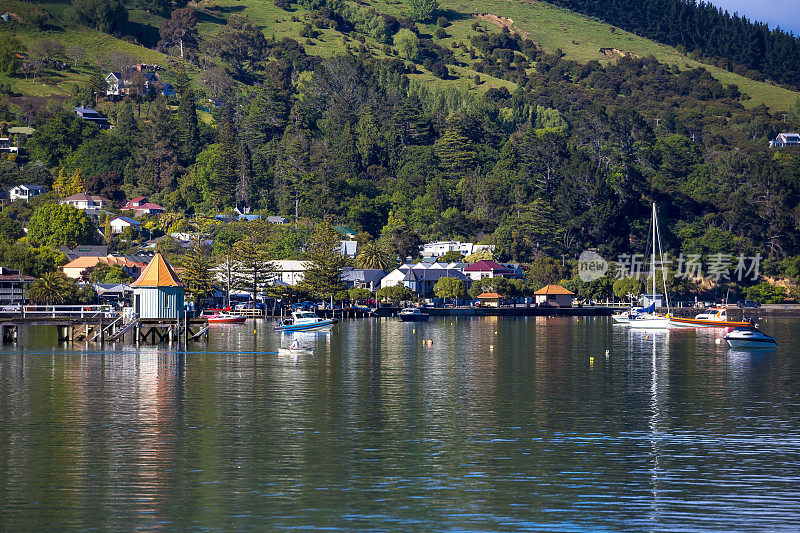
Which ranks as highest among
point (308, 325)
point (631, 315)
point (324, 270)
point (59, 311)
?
point (324, 270)

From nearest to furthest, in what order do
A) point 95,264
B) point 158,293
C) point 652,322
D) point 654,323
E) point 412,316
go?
point 158,293 → point 654,323 → point 652,322 → point 412,316 → point 95,264

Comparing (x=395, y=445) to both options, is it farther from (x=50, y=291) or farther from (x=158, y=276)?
(x=50, y=291)

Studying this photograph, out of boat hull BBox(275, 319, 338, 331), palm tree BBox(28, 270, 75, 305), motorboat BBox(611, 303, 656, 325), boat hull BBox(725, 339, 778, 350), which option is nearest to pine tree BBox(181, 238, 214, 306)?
palm tree BBox(28, 270, 75, 305)

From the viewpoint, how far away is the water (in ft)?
106

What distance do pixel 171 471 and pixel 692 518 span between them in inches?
725

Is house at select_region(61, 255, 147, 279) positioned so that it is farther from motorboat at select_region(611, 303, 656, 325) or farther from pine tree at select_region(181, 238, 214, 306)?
motorboat at select_region(611, 303, 656, 325)

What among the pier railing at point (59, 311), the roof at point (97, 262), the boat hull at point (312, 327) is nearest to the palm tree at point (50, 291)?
the pier railing at point (59, 311)

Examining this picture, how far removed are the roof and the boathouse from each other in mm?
98808

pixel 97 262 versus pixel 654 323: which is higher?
pixel 97 262

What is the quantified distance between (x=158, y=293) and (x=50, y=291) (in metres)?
61.5

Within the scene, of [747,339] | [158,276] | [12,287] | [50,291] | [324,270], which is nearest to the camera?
[158,276]

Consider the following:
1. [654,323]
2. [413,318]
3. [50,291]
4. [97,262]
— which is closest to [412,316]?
[413,318]

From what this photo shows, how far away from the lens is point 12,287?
152m

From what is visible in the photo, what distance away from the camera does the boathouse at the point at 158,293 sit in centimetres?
9594
